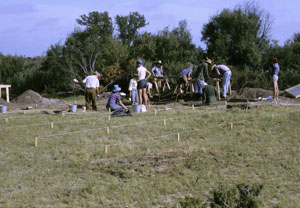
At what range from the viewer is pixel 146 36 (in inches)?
1177

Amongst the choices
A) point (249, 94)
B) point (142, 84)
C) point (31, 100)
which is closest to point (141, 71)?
point (142, 84)

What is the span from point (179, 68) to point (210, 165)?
49.8ft

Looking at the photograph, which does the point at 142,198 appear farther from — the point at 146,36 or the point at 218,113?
the point at 146,36

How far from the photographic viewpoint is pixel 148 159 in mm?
7770

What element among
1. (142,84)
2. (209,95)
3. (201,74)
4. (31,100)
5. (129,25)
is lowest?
(31,100)

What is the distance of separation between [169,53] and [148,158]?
65.9 feet

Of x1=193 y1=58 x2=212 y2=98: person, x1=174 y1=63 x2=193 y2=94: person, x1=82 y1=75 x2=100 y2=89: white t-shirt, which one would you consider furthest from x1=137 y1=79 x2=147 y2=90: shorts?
x1=174 y1=63 x2=193 y2=94: person

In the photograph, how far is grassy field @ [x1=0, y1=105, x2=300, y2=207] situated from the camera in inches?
240

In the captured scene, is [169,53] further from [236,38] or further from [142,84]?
[142,84]

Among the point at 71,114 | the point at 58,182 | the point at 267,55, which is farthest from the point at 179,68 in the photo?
the point at 58,182

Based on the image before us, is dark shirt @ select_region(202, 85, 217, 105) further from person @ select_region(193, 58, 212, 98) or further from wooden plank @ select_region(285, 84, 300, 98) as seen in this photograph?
wooden plank @ select_region(285, 84, 300, 98)

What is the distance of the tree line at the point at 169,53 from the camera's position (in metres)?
24.3

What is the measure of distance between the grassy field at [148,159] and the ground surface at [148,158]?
17mm

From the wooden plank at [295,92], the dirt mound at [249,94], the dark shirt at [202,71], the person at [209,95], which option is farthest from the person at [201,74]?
the wooden plank at [295,92]
